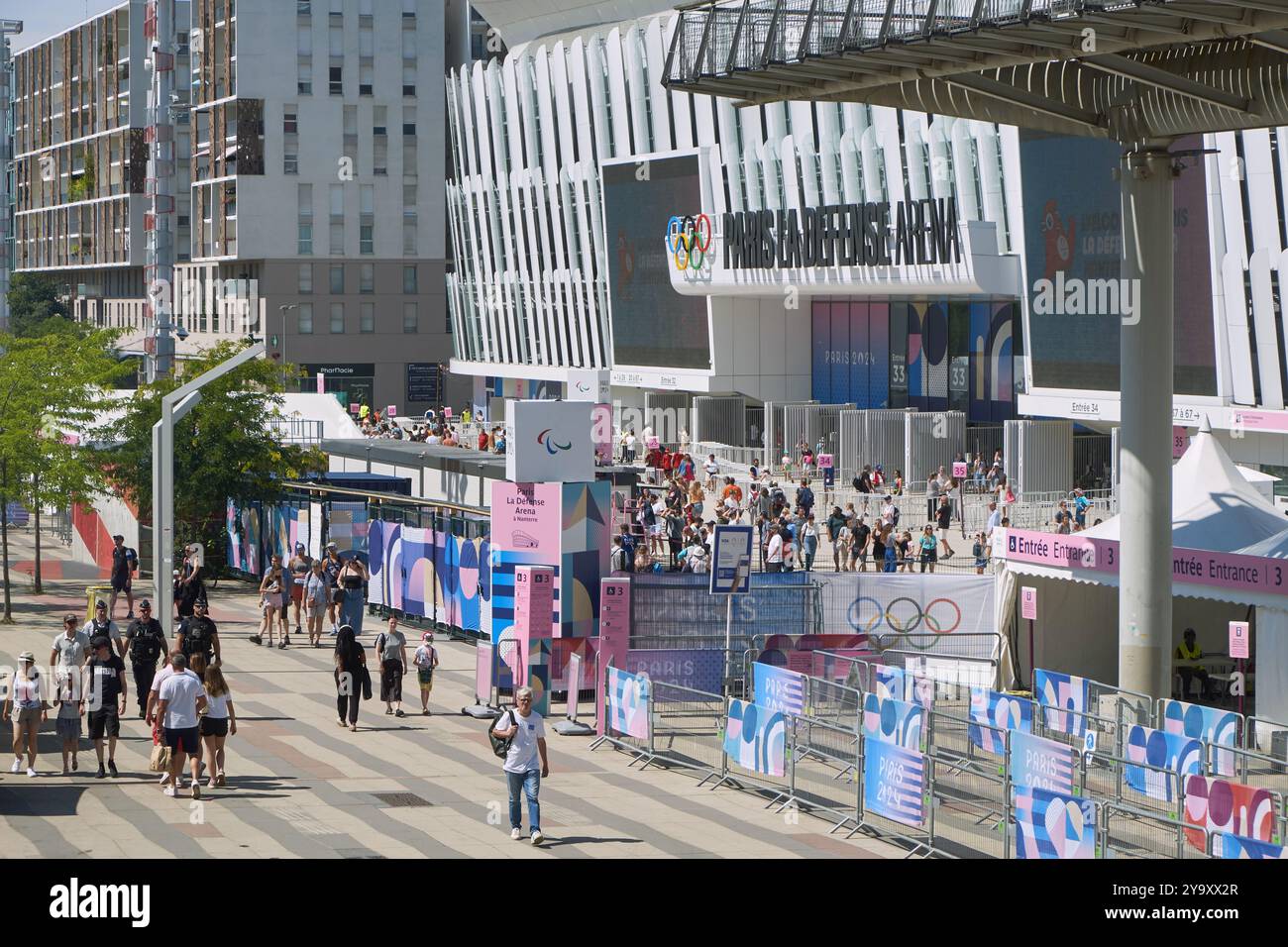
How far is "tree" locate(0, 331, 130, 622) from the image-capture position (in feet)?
117

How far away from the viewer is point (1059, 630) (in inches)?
1059

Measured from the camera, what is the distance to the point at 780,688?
21125mm

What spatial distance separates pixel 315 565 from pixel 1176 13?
1683 cm

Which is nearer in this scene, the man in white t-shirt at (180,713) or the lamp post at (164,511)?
the man in white t-shirt at (180,713)

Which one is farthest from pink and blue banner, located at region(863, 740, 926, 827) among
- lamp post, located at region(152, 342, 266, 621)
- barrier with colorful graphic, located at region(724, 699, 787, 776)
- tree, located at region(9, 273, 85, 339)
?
tree, located at region(9, 273, 85, 339)

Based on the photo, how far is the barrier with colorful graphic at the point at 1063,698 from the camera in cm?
2144

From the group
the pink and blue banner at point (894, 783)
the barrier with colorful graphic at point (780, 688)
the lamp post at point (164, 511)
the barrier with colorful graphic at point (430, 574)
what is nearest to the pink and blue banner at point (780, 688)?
the barrier with colorful graphic at point (780, 688)

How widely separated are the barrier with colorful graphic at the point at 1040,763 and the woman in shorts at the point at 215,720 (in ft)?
24.2

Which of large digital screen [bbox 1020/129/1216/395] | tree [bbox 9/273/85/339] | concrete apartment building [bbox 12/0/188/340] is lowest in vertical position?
large digital screen [bbox 1020/129/1216/395]

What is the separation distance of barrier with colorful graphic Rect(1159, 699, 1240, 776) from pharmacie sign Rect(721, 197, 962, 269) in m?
36.2

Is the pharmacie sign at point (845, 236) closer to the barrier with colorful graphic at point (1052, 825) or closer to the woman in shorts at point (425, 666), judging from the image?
the woman in shorts at point (425, 666)

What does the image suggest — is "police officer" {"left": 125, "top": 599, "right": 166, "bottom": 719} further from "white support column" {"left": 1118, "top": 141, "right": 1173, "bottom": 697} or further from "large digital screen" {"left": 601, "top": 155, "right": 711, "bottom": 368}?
"large digital screen" {"left": 601, "top": 155, "right": 711, "bottom": 368}

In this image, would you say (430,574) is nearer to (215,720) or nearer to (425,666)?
(425,666)
